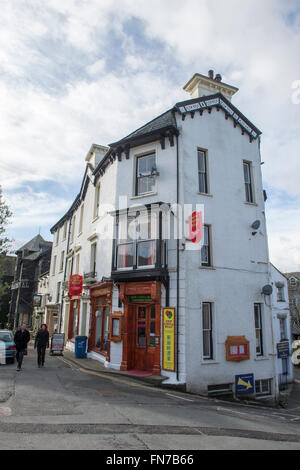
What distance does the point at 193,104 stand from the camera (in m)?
14.3

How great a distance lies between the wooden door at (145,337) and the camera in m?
12.6

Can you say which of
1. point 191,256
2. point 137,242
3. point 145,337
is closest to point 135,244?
point 137,242

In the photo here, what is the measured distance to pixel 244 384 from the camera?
496 inches

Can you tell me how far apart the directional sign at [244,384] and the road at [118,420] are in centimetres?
253

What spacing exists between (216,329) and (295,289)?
137 ft

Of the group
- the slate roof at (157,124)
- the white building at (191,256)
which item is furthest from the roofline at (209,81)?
the slate roof at (157,124)

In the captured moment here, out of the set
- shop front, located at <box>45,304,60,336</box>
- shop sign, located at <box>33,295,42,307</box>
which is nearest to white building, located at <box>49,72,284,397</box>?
shop front, located at <box>45,304,60,336</box>

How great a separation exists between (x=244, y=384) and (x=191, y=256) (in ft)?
→ 18.4

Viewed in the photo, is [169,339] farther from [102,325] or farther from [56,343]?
[56,343]

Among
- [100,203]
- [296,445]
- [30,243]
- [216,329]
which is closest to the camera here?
[296,445]

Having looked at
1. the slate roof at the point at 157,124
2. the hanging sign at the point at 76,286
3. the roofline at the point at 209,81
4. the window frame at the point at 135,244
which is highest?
the roofline at the point at 209,81

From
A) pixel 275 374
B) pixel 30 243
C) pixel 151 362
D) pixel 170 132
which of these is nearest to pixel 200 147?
pixel 170 132

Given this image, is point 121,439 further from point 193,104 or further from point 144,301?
point 193,104

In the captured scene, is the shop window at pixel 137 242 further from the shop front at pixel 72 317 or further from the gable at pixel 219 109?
the shop front at pixel 72 317
